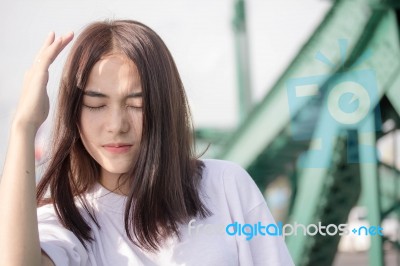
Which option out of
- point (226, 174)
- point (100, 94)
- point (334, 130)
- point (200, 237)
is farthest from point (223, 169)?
point (334, 130)

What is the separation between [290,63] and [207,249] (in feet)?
4.25

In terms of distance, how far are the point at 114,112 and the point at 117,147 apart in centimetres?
6

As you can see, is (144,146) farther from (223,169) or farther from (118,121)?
(223,169)

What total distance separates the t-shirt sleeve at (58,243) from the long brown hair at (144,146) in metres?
0.02

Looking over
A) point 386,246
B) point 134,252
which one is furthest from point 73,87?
point 386,246

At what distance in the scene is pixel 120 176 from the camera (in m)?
1.12

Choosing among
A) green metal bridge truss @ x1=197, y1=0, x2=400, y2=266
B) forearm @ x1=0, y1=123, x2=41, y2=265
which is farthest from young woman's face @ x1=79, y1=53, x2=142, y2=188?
green metal bridge truss @ x1=197, y1=0, x2=400, y2=266

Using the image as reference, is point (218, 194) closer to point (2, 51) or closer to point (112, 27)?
point (112, 27)

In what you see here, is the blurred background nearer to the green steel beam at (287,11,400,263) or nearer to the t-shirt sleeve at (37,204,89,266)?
the green steel beam at (287,11,400,263)

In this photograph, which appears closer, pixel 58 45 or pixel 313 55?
pixel 58 45

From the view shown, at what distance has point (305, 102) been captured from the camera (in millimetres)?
2191

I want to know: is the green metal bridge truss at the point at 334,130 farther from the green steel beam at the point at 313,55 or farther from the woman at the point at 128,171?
the woman at the point at 128,171

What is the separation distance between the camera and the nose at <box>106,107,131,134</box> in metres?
1.01

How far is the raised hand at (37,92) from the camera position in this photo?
100cm
